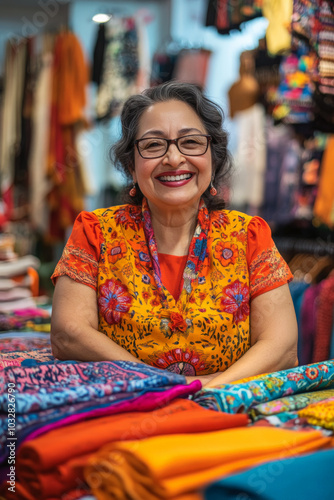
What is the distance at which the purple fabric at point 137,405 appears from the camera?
1141 millimetres

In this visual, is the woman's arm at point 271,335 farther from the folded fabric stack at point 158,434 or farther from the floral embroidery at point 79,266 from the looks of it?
the floral embroidery at point 79,266

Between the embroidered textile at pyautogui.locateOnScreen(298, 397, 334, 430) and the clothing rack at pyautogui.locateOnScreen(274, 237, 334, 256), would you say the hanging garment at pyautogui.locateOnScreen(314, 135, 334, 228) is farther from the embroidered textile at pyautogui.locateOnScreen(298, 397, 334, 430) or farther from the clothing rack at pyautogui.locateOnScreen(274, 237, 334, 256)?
the embroidered textile at pyautogui.locateOnScreen(298, 397, 334, 430)

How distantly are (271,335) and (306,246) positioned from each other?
2291mm

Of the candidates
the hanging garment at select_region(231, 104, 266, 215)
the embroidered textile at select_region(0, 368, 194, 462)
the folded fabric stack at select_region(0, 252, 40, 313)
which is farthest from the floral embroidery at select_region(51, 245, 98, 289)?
the hanging garment at select_region(231, 104, 266, 215)

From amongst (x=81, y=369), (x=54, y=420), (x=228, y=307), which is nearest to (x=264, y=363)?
(x=228, y=307)

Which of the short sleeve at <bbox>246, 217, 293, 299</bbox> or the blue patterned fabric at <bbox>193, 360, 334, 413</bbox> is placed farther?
the short sleeve at <bbox>246, 217, 293, 299</bbox>

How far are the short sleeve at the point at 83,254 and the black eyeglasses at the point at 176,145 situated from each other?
0.28 metres

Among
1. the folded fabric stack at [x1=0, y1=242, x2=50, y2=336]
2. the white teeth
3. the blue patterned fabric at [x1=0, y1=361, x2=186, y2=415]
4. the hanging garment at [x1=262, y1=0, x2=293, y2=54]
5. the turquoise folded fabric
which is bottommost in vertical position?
the folded fabric stack at [x1=0, y1=242, x2=50, y2=336]

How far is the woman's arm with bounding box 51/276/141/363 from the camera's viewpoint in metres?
1.79

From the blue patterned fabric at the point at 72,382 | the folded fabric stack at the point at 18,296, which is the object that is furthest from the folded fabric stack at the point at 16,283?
the blue patterned fabric at the point at 72,382

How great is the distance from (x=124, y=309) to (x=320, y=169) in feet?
8.54

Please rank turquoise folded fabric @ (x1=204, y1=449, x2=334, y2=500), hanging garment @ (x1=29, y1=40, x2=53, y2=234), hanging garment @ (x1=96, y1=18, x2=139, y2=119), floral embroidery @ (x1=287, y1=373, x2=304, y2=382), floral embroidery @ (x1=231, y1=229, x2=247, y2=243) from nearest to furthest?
turquoise folded fabric @ (x1=204, y1=449, x2=334, y2=500) < floral embroidery @ (x1=287, y1=373, x2=304, y2=382) < floral embroidery @ (x1=231, y1=229, x2=247, y2=243) < hanging garment @ (x1=96, y1=18, x2=139, y2=119) < hanging garment @ (x1=29, y1=40, x2=53, y2=234)

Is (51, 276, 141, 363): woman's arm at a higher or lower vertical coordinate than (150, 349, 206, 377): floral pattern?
higher

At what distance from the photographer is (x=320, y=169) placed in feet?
13.4
